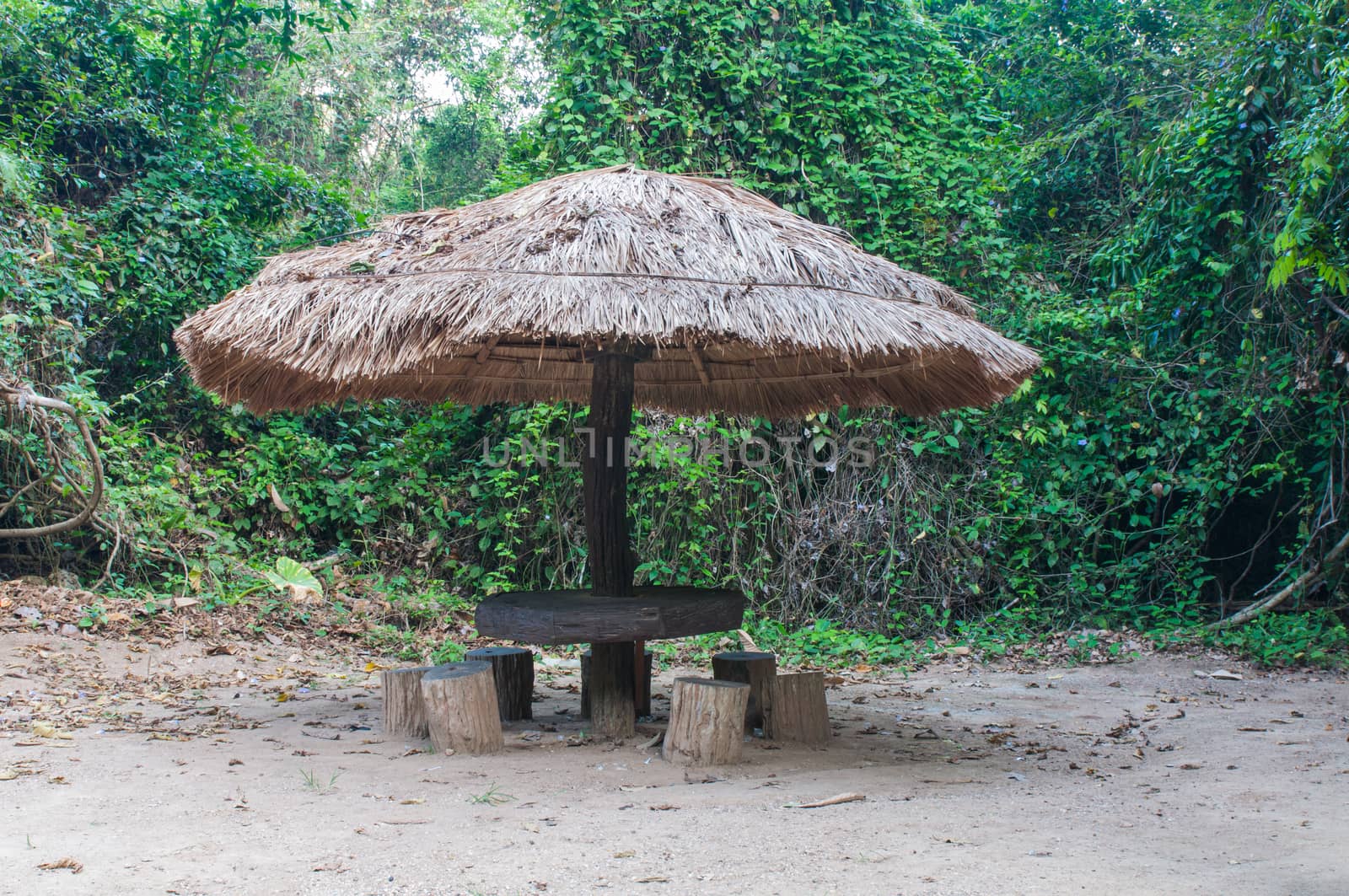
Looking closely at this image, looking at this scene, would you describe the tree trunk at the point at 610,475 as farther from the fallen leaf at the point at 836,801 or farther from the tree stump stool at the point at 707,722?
the fallen leaf at the point at 836,801

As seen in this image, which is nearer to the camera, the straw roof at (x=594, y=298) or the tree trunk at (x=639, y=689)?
the straw roof at (x=594, y=298)

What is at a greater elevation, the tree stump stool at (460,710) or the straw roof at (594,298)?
the straw roof at (594,298)

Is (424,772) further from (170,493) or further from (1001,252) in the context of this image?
(1001,252)

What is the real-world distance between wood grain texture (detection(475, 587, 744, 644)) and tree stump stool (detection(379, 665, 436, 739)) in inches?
14.5

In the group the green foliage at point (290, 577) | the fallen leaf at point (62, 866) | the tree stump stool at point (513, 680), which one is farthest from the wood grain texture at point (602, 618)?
the green foliage at point (290, 577)

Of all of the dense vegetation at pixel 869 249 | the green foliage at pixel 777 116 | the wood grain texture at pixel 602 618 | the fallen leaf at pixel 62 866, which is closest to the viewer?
the fallen leaf at pixel 62 866

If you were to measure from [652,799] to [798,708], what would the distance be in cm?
109

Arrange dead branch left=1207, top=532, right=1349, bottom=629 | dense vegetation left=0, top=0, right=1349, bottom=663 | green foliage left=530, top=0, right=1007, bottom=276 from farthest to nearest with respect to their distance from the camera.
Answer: green foliage left=530, top=0, right=1007, bottom=276, dense vegetation left=0, top=0, right=1349, bottom=663, dead branch left=1207, top=532, right=1349, bottom=629

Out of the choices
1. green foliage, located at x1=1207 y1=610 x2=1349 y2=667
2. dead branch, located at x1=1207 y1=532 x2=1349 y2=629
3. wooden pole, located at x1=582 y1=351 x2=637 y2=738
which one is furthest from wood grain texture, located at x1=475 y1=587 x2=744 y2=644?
dead branch, located at x1=1207 y1=532 x2=1349 y2=629

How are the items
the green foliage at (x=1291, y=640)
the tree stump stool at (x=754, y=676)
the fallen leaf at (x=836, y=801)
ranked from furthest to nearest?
the green foliage at (x=1291, y=640), the tree stump stool at (x=754, y=676), the fallen leaf at (x=836, y=801)

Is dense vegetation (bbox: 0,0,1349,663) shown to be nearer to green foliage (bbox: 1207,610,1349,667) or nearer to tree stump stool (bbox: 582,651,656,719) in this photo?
green foliage (bbox: 1207,610,1349,667)

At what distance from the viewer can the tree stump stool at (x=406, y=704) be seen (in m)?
4.36

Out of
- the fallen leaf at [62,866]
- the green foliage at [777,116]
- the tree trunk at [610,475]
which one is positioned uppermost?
the green foliage at [777,116]

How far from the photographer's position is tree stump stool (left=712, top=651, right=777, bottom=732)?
458 cm
